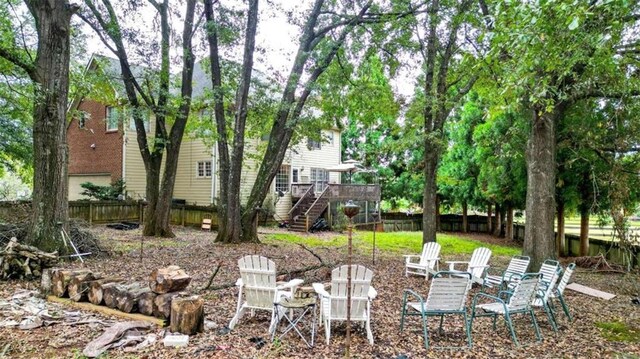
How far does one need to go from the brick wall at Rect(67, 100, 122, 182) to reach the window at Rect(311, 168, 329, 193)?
9.97 meters

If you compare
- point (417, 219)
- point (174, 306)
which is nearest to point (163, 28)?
point (174, 306)

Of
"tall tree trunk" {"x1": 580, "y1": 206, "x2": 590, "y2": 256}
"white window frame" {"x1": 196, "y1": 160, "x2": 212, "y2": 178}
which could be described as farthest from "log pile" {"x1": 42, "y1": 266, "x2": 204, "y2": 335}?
"tall tree trunk" {"x1": 580, "y1": 206, "x2": 590, "y2": 256}

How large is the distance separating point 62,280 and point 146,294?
1570mm

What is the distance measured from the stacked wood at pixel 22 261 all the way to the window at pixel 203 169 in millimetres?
13241

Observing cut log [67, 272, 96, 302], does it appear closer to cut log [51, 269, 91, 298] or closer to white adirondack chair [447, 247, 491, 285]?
cut log [51, 269, 91, 298]

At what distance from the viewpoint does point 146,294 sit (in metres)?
5.09

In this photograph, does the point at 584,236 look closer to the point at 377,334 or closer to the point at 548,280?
the point at 548,280

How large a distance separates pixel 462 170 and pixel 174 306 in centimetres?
1769

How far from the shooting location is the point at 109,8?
1184 cm

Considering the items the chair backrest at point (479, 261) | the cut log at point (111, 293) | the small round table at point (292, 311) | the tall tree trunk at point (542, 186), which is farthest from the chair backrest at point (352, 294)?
the tall tree trunk at point (542, 186)

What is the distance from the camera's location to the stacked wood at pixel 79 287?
18.1 ft

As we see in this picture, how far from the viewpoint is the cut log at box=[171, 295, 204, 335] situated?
14.7ft

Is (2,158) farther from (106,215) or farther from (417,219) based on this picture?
(417,219)

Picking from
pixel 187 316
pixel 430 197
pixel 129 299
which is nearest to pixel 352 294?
pixel 187 316
